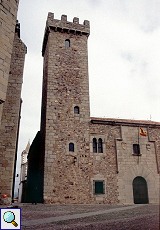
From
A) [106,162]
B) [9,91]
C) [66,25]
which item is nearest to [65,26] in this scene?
[66,25]

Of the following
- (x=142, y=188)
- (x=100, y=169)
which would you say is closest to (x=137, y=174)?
(x=142, y=188)

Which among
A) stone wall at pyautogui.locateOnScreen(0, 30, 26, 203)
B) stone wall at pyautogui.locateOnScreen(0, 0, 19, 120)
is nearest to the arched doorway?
stone wall at pyautogui.locateOnScreen(0, 30, 26, 203)

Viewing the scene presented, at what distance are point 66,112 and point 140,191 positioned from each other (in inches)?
311

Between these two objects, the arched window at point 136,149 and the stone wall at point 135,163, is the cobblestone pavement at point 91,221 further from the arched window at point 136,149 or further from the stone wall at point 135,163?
the arched window at point 136,149

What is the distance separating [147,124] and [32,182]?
10.2m

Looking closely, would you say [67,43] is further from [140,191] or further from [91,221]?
[91,221]

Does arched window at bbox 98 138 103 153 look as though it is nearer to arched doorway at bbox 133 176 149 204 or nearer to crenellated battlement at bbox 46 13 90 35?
arched doorway at bbox 133 176 149 204

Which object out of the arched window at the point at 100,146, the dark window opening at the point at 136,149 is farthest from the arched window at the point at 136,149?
the arched window at the point at 100,146

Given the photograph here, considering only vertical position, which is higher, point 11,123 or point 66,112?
point 66,112

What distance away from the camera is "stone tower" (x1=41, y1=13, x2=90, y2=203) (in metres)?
15.3

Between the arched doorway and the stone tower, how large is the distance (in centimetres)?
358

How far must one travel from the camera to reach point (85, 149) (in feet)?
54.2

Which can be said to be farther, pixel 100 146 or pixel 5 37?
pixel 100 146

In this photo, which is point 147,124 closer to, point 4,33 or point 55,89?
point 55,89
